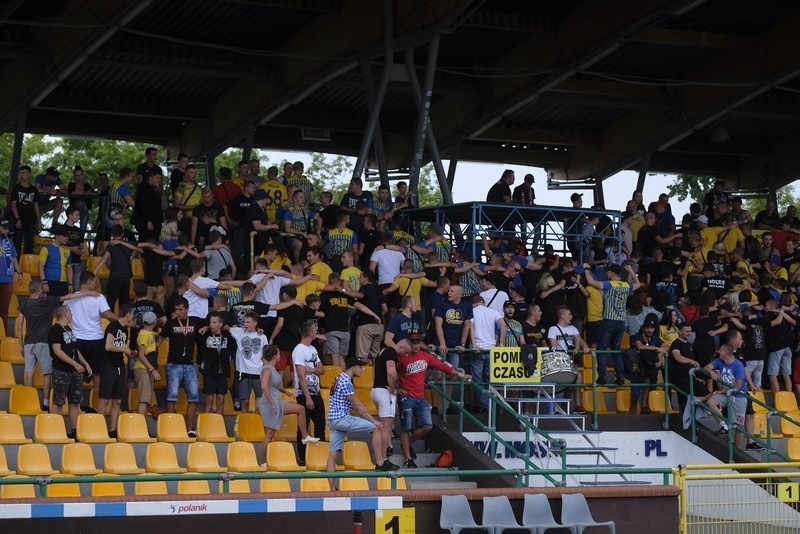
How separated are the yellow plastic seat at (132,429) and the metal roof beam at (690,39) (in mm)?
14292

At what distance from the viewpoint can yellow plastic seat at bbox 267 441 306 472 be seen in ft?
51.0

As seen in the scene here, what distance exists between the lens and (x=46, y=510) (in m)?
11.2

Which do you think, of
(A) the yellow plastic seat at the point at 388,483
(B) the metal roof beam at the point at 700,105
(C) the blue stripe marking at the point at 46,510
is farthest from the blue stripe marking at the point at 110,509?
(B) the metal roof beam at the point at 700,105

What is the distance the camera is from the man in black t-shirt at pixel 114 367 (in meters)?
15.9

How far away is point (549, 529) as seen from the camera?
13.3 meters

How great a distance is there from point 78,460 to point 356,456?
11.4ft

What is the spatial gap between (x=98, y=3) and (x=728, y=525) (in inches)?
592

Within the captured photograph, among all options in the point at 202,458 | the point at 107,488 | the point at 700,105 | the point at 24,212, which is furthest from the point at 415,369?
the point at 700,105

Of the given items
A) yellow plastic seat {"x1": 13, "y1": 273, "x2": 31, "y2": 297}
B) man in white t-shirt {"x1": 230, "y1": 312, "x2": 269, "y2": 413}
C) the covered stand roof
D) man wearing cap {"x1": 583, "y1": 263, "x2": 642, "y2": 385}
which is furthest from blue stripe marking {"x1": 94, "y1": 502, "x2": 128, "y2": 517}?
the covered stand roof

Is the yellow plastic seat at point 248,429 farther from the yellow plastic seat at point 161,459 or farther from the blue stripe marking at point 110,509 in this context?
the blue stripe marking at point 110,509

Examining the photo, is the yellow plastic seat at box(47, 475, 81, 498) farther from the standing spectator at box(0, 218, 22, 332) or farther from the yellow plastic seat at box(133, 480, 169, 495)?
the standing spectator at box(0, 218, 22, 332)

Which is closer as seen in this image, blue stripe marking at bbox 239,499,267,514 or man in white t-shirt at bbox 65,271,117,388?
blue stripe marking at bbox 239,499,267,514

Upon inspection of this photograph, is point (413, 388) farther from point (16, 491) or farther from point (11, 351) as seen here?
point (11, 351)

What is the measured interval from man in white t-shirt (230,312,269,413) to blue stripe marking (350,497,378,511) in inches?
184
